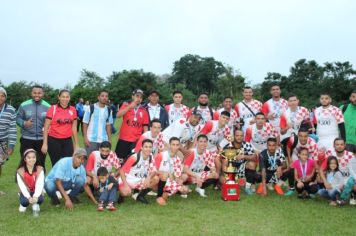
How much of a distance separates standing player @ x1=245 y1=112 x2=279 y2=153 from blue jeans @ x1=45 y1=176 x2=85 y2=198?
3378 millimetres

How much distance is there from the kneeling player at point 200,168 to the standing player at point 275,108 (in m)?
1.64

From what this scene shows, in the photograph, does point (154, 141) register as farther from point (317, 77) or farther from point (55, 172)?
point (317, 77)

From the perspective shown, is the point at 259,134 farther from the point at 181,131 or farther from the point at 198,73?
the point at 198,73

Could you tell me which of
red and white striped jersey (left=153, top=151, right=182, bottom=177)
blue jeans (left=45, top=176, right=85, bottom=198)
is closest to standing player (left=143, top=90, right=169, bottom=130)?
red and white striped jersey (left=153, top=151, right=182, bottom=177)

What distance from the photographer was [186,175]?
737 centimetres

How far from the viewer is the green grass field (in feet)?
17.0

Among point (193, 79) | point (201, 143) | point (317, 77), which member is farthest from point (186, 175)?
point (193, 79)

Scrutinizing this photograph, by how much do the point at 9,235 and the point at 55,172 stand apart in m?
1.58

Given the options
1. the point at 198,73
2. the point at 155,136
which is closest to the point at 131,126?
the point at 155,136

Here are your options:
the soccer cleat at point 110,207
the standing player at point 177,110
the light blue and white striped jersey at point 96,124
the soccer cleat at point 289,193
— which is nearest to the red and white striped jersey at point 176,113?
the standing player at point 177,110

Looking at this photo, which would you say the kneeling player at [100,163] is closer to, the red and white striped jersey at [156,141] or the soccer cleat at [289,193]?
the red and white striped jersey at [156,141]

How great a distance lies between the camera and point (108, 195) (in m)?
6.39

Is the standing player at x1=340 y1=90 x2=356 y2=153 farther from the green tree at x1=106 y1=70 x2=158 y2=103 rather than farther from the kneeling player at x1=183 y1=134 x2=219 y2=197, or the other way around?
the green tree at x1=106 y1=70 x2=158 y2=103

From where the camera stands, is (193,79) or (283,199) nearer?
(283,199)
